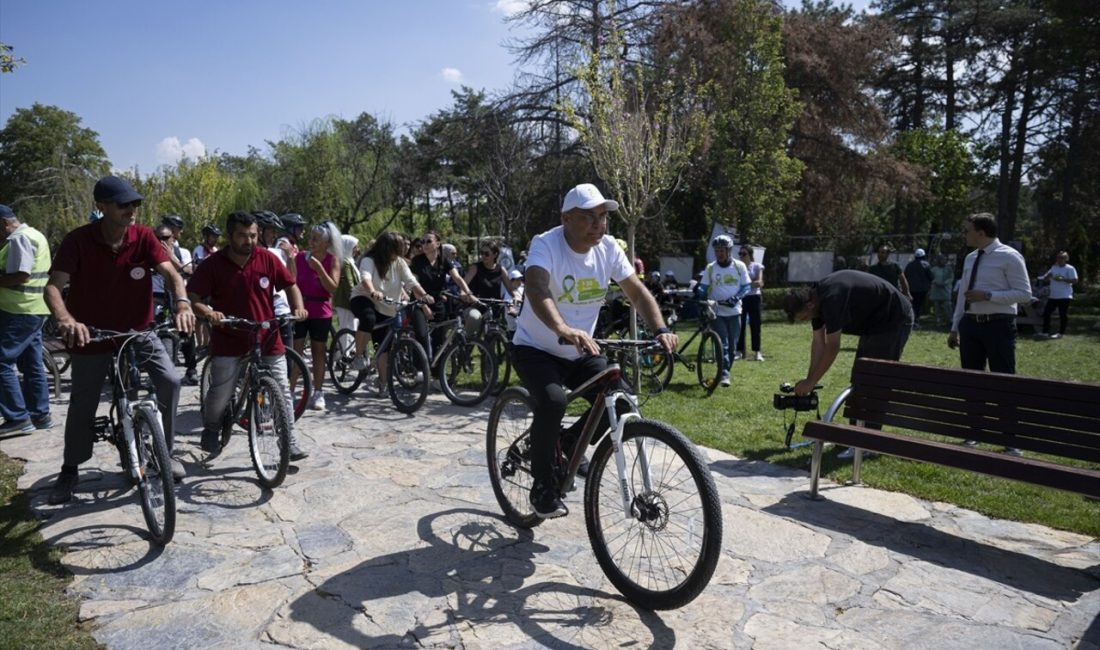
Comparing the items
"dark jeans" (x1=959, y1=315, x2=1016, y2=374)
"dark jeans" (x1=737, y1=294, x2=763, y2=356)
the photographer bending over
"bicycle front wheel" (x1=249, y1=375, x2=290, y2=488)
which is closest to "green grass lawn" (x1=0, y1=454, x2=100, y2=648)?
"bicycle front wheel" (x1=249, y1=375, x2=290, y2=488)

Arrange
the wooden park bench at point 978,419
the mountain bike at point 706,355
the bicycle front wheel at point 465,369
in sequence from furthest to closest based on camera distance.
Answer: the mountain bike at point 706,355 → the bicycle front wheel at point 465,369 → the wooden park bench at point 978,419

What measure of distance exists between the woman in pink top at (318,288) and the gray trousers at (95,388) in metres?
2.97

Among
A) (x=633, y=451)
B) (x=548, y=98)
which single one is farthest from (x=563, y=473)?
(x=548, y=98)

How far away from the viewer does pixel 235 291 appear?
5.43 m

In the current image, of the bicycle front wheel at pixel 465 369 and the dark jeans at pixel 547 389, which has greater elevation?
the dark jeans at pixel 547 389

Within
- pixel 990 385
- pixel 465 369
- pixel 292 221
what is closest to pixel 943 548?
pixel 990 385

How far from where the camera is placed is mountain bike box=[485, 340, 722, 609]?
3.19 m

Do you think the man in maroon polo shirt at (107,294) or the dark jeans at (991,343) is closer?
the man in maroon polo shirt at (107,294)

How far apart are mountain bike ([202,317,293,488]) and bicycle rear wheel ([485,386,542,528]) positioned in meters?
1.51

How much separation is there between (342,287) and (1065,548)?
7128 mm

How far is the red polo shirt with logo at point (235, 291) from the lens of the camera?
17.8ft

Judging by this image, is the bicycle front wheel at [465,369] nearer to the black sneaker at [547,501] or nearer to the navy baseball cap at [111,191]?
the navy baseball cap at [111,191]

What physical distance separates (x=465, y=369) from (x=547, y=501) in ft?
14.7

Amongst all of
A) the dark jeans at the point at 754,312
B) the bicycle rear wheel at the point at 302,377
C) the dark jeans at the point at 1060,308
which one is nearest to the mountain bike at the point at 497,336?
the bicycle rear wheel at the point at 302,377
